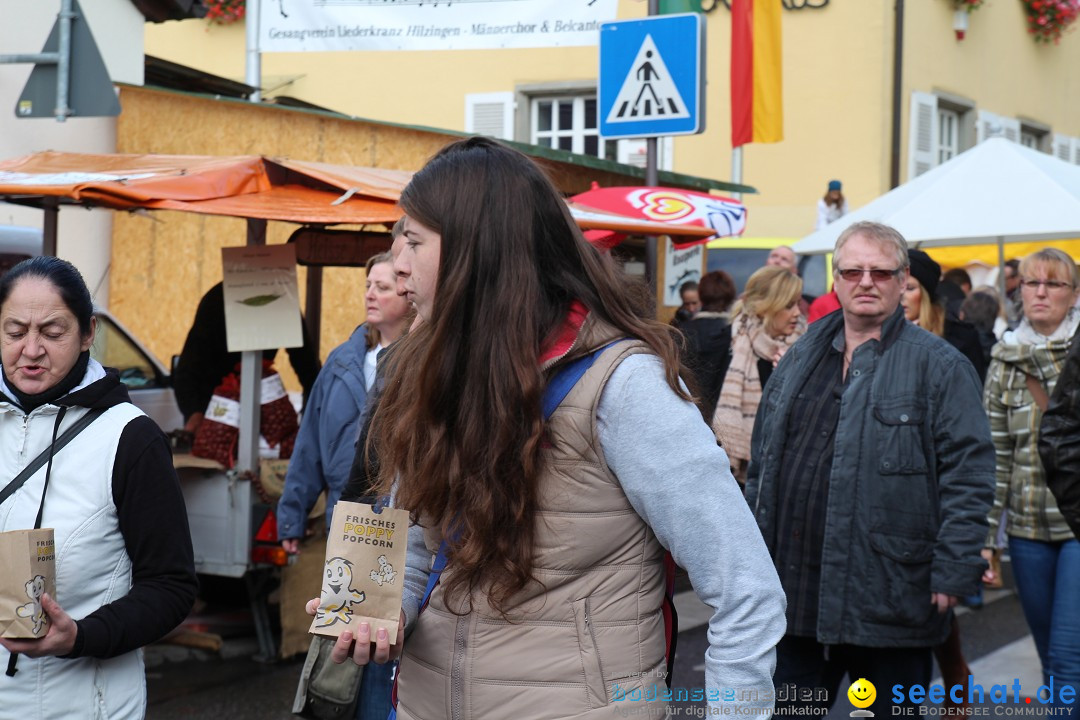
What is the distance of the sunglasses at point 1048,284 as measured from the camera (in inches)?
217

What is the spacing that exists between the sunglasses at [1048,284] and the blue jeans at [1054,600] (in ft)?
3.56

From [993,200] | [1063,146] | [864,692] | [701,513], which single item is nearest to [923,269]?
[864,692]

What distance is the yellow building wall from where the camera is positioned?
18016mm

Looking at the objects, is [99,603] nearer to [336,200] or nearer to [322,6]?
[336,200]

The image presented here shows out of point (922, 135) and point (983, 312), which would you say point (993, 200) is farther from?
point (922, 135)

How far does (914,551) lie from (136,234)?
333 inches

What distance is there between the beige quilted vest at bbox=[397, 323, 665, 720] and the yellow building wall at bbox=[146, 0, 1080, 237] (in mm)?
14977

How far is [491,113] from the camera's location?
19.5 m

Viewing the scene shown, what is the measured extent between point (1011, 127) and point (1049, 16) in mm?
2155

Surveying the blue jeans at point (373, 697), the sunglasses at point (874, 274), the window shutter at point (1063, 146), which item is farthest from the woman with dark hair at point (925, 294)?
the window shutter at point (1063, 146)

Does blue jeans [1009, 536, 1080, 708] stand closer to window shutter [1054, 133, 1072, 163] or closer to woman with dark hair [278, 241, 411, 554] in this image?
woman with dark hair [278, 241, 411, 554]

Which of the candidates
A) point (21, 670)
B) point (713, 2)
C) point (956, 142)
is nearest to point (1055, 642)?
point (21, 670)

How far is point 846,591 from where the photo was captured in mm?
4238

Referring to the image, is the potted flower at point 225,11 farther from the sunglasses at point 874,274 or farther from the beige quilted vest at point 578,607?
the beige quilted vest at point 578,607
